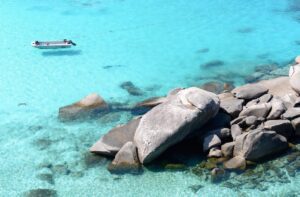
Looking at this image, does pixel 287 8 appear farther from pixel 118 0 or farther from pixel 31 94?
pixel 31 94

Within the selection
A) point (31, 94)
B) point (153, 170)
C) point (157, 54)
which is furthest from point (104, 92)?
point (153, 170)

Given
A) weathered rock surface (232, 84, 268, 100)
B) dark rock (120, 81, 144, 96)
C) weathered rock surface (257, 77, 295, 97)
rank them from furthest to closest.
Result: dark rock (120, 81, 144, 96), weathered rock surface (257, 77, 295, 97), weathered rock surface (232, 84, 268, 100)

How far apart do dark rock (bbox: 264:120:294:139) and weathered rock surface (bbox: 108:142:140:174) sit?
3916mm

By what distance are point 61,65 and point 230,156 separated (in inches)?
397

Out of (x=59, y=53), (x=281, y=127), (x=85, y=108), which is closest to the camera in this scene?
(x=281, y=127)

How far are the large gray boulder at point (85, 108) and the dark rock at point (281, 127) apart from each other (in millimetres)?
5830

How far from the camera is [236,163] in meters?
13.8

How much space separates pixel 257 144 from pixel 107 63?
31.8ft

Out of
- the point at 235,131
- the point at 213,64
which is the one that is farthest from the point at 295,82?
the point at 213,64

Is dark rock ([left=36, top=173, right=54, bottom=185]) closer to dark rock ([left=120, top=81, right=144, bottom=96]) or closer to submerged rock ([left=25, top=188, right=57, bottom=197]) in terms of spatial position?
submerged rock ([left=25, top=188, right=57, bottom=197])

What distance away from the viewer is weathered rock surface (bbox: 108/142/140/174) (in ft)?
45.9

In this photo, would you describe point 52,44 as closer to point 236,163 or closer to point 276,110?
point 276,110

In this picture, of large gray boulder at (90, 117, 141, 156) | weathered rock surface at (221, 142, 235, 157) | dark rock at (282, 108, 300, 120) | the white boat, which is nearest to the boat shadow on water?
the white boat

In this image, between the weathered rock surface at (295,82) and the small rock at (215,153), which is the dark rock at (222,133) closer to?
the small rock at (215,153)
